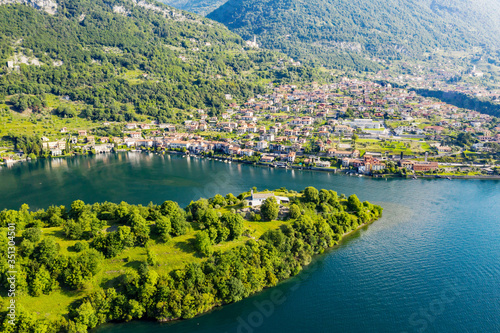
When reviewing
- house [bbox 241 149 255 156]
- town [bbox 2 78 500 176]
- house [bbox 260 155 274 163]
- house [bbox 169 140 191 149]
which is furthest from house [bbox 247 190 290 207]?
house [bbox 169 140 191 149]

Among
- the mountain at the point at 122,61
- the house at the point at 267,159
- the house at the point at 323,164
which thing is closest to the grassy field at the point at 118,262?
the house at the point at 323,164

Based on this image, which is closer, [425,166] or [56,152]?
[425,166]

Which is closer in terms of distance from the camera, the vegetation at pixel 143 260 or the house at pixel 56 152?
the vegetation at pixel 143 260

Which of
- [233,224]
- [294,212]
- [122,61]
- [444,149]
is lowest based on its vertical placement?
[294,212]

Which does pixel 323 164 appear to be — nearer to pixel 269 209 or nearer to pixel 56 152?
pixel 269 209

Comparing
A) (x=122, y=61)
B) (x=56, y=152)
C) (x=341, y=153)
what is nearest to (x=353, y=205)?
(x=341, y=153)

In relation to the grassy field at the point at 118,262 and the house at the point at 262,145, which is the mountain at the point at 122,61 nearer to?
the house at the point at 262,145

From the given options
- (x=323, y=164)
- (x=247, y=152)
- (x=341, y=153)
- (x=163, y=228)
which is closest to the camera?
(x=163, y=228)
